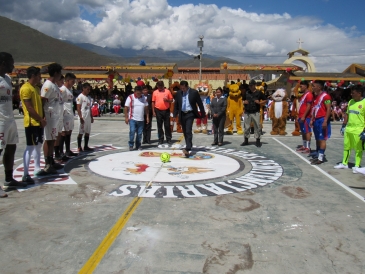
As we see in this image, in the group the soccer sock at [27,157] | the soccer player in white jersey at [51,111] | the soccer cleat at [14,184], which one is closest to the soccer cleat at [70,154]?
the soccer player in white jersey at [51,111]

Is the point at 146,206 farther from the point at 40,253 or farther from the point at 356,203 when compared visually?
the point at 356,203

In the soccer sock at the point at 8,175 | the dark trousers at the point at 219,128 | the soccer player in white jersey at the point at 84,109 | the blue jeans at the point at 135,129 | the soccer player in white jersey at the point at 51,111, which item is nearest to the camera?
the soccer sock at the point at 8,175

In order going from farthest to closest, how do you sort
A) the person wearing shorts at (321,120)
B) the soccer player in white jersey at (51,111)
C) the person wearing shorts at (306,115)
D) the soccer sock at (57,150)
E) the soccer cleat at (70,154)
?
the person wearing shorts at (306,115) < the soccer cleat at (70,154) < the person wearing shorts at (321,120) < the soccer sock at (57,150) < the soccer player in white jersey at (51,111)

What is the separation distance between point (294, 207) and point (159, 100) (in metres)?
6.01

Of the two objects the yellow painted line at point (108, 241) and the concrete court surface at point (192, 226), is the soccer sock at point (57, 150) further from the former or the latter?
Answer: the yellow painted line at point (108, 241)

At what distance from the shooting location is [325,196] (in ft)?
16.6

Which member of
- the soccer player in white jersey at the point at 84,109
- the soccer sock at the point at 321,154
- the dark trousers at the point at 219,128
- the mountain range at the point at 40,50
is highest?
the mountain range at the point at 40,50

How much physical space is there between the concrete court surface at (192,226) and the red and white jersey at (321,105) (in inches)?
65.4

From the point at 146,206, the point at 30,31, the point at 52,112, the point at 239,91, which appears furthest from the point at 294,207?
the point at 30,31

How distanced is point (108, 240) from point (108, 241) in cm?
2

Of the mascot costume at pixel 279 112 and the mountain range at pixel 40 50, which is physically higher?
the mountain range at pixel 40 50

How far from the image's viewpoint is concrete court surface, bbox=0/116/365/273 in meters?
3.06

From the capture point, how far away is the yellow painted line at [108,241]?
9.77 feet

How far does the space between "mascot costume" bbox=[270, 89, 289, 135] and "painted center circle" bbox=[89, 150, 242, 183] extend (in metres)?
5.08
